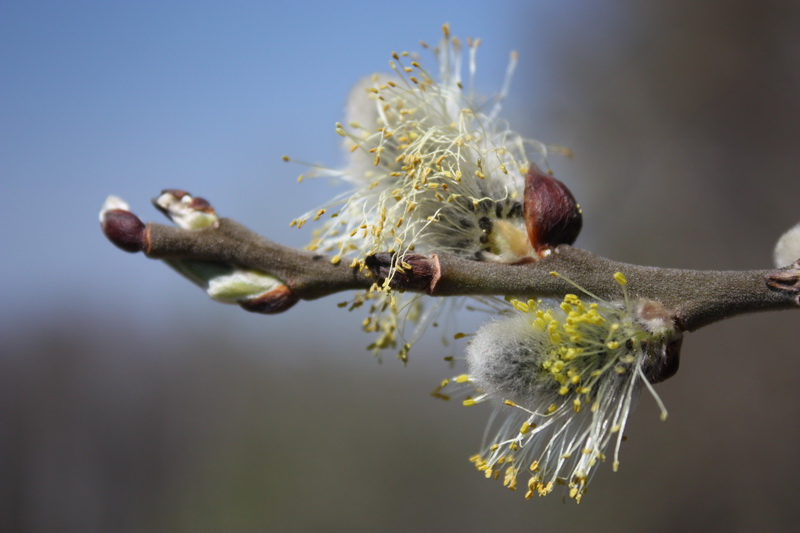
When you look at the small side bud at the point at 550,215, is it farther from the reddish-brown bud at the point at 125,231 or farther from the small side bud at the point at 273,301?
the reddish-brown bud at the point at 125,231

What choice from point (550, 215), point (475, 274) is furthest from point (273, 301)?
point (550, 215)

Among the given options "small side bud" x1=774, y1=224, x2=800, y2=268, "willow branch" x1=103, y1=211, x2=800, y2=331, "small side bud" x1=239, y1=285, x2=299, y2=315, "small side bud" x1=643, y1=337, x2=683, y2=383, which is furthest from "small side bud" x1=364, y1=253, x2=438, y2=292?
"small side bud" x1=774, y1=224, x2=800, y2=268

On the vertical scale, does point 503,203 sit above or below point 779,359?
below

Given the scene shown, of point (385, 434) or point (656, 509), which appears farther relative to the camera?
point (385, 434)

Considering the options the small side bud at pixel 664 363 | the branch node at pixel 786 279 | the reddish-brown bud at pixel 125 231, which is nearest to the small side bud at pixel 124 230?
the reddish-brown bud at pixel 125 231

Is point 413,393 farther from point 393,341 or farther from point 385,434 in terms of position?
point 393,341

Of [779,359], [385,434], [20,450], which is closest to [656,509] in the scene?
[779,359]

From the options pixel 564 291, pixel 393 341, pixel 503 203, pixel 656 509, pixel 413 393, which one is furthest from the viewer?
pixel 413 393
